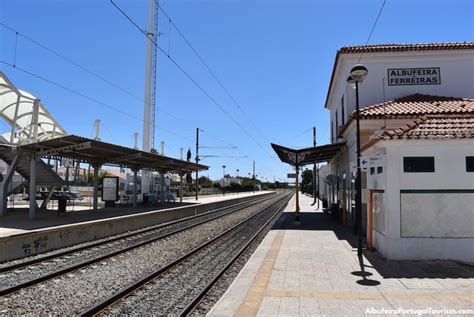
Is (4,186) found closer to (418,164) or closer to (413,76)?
(418,164)

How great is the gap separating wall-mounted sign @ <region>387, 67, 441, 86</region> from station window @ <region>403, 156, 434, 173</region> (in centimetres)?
1183

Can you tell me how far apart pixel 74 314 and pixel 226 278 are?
3.65 metres

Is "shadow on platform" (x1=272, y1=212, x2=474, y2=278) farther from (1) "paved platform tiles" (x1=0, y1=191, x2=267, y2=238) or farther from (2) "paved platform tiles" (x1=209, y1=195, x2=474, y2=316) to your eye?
(1) "paved platform tiles" (x1=0, y1=191, x2=267, y2=238)

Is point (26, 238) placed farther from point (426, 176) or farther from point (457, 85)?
point (457, 85)

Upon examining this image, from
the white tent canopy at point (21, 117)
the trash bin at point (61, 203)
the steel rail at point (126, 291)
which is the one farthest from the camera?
the trash bin at point (61, 203)

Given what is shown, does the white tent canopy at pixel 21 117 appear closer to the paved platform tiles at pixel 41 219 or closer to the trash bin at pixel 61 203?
the trash bin at pixel 61 203

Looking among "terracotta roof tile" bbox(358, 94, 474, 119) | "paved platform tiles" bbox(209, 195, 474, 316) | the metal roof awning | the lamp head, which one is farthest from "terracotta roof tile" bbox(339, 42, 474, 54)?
the metal roof awning

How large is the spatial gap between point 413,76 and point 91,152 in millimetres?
18157

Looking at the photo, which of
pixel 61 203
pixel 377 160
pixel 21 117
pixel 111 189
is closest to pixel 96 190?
pixel 61 203

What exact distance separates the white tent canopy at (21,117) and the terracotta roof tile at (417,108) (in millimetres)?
16712

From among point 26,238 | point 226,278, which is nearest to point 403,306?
point 226,278

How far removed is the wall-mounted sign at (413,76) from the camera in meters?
20.8

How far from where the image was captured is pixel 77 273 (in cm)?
991

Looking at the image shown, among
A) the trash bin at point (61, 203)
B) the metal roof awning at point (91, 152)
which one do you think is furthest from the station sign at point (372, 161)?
the trash bin at point (61, 203)
